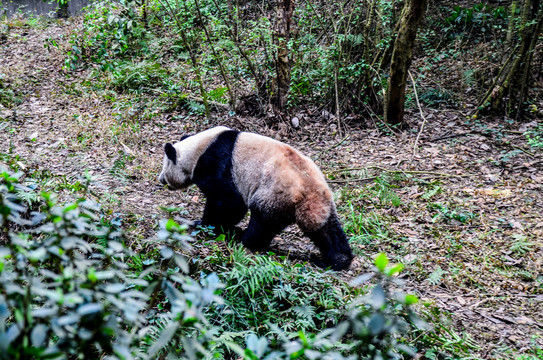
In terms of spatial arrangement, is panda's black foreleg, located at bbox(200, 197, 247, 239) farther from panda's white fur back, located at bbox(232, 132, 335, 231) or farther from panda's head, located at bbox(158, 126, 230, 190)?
panda's head, located at bbox(158, 126, 230, 190)

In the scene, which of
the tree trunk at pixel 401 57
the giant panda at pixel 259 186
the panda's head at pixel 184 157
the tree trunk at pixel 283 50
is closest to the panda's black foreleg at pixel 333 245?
the giant panda at pixel 259 186

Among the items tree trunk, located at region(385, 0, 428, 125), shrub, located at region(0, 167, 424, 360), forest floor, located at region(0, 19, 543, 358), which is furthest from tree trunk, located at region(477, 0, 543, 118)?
shrub, located at region(0, 167, 424, 360)

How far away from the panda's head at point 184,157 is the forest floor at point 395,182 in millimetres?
495

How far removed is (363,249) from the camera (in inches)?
206

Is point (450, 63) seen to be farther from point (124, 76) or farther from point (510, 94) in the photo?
point (124, 76)

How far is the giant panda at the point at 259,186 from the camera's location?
4.46m

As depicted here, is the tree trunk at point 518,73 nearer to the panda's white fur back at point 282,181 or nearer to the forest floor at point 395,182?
the forest floor at point 395,182

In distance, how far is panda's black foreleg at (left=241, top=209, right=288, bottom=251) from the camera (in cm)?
Answer: 459

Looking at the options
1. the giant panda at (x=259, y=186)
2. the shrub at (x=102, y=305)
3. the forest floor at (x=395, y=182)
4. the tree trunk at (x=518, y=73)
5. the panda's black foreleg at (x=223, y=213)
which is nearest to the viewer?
the shrub at (x=102, y=305)

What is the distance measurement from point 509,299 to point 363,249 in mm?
1780

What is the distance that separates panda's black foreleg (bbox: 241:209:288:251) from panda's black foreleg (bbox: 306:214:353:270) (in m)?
0.42

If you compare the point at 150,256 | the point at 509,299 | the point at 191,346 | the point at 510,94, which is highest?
the point at 191,346

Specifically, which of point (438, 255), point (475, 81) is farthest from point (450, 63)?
point (438, 255)

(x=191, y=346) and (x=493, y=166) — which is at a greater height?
(x=191, y=346)
